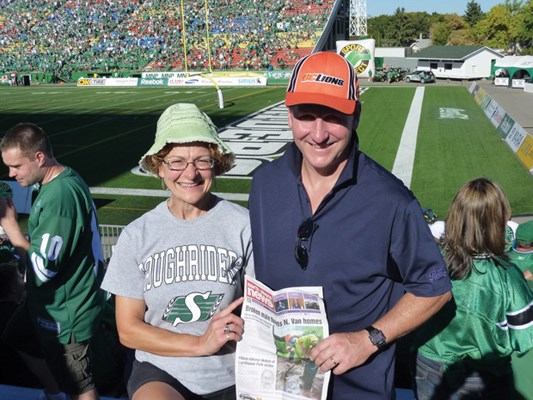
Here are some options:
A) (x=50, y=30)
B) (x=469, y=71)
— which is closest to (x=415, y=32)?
(x=469, y=71)

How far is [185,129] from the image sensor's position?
2.25 metres

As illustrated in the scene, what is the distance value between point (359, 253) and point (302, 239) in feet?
0.72

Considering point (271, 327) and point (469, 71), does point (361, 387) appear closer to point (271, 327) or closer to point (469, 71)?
point (271, 327)

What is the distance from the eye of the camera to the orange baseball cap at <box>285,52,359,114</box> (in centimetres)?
203

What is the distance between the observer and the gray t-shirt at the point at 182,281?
2.21 m

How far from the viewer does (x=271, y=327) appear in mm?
1960

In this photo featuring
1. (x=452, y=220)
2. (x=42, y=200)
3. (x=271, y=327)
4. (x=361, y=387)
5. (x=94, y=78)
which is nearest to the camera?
(x=271, y=327)

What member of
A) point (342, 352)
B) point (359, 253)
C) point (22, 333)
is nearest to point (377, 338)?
point (342, 352)

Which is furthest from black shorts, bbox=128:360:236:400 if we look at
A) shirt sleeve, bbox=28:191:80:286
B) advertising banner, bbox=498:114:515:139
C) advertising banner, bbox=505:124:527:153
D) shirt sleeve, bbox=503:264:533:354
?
advertising banner, bbox=498:114:515:139

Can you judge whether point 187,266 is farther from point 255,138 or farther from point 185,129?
point 255,138

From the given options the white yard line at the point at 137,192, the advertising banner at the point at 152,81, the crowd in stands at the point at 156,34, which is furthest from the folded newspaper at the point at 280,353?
the crowd in stands at the point at 156,34

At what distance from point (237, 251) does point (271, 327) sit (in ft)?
1.43

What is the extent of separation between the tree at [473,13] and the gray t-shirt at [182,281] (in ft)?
316

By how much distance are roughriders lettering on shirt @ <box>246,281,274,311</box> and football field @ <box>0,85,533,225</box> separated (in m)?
8.28
